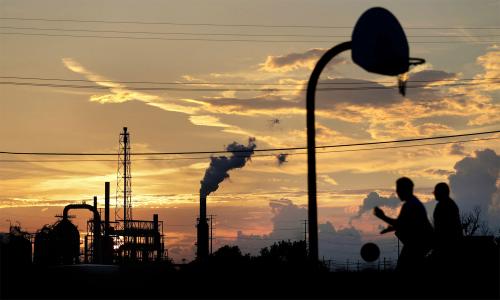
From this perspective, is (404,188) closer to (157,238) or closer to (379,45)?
(379,45)

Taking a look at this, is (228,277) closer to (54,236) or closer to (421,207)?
(421,207)

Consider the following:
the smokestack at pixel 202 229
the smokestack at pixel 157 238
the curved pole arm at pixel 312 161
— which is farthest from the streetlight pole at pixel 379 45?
the smokestack at pixel 157 238

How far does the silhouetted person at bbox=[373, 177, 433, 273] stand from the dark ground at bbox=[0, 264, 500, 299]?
27 centimetres

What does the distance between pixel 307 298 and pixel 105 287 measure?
480 centimetres

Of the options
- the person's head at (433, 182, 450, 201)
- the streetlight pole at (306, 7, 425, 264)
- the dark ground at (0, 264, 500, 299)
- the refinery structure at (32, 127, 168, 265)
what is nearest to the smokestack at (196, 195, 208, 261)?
the refinery structure at (32, 127, 168, 265)

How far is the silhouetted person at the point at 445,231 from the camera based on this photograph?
47.5ft

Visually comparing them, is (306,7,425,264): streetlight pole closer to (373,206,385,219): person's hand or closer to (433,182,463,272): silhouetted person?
(433,182,463,272): silhouetted person

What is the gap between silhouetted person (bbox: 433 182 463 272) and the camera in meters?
14.5

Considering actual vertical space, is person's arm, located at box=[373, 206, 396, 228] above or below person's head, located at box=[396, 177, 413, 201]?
below

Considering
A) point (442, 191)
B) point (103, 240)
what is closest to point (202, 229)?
point (103, 240)

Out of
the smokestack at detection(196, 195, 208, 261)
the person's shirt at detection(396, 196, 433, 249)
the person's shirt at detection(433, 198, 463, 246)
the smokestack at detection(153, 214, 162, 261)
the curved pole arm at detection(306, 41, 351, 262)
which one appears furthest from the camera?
the smokestack at detection(153, 214, 162, 261)

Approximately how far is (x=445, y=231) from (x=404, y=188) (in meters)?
1.04

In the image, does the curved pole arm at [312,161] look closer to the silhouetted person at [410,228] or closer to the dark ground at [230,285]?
the dark ground at [230,285]

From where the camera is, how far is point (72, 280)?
17609 millimetres
